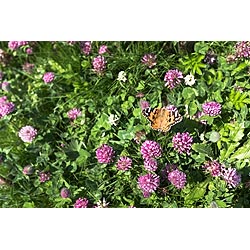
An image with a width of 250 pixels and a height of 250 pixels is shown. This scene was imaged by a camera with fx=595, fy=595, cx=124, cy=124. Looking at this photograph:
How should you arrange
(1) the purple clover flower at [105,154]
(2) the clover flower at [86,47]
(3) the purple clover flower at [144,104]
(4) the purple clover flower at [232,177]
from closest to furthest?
(4) the purple clover flower at [232,177] < (1) the purple clover flower at [105,154] < (3) the purple clover flower at [144,104] < (2) the clover flower at [86,47]

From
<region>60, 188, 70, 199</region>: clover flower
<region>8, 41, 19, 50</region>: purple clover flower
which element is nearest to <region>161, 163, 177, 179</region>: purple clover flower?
<region>60, 188, 70, 199</region>: clover flower

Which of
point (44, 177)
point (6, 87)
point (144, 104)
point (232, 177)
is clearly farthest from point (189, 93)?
point (6, 87)

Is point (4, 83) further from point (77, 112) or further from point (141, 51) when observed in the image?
point (141, 51)

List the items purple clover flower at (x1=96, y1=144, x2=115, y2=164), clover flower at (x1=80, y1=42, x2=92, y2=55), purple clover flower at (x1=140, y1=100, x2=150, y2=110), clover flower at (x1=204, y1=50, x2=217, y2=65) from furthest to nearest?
clover flower at (x1=80, y1=42, x2=92, y2=55) < clover flower at (x1=204, y1=50, x2=217, y2=65) < purple clover flower at (x1=140, y1=100, x2=150, y2=110) < purple clover flower at (x1=96, y1=144, x2=115, y2=164)

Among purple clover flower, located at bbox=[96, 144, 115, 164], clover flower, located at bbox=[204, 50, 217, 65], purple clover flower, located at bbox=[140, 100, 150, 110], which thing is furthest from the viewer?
clover flower, located at bbox=[204, 50, 217, 65]

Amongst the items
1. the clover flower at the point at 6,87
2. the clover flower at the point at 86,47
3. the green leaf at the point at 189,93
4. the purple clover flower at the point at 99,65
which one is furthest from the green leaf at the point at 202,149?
the clover flower at the point at 6,87

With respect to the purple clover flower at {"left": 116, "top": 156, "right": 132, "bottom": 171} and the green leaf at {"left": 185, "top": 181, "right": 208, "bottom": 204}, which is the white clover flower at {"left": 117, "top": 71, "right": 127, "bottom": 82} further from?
the green leaf at {"left": 185, "top": 181, "right": 208, "bottom": 204}

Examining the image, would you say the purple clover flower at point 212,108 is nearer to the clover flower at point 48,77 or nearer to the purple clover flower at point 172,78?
the purple clover flower at point 172,78

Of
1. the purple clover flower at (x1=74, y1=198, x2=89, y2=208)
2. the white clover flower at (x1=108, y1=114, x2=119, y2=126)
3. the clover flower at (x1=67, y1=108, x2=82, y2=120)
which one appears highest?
the white clover flower at (x1=108, y1=114, x2=119, y2=126)
